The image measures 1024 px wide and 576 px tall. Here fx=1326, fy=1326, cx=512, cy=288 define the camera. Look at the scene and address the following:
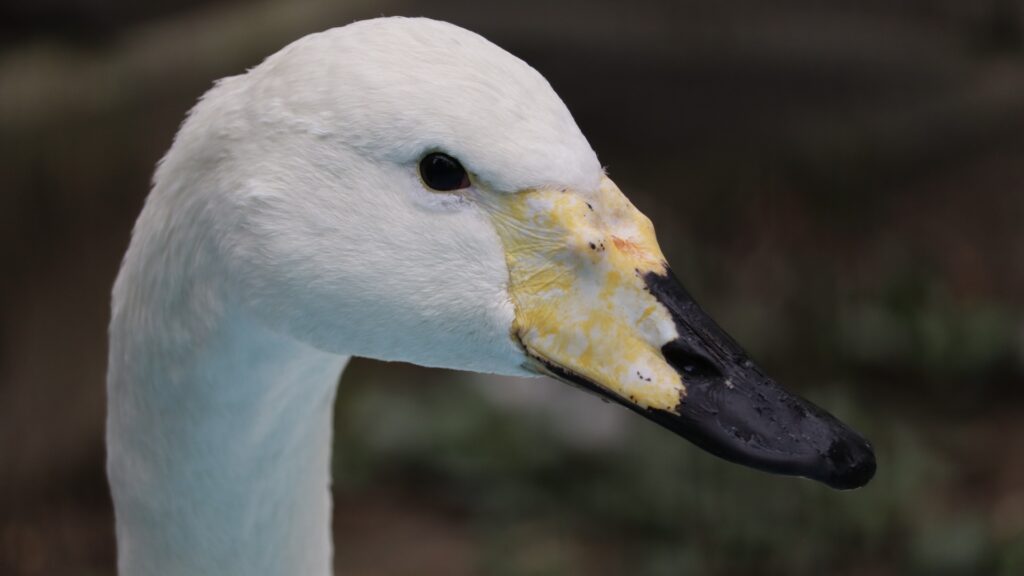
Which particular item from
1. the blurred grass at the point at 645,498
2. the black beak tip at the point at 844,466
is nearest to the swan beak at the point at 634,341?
the black beak tip at the point at 844,466

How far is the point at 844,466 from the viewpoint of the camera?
4.76 feet

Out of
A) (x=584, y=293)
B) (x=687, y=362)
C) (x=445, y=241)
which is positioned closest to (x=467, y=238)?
(x=445, y=241)

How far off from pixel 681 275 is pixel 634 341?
3.62 meters

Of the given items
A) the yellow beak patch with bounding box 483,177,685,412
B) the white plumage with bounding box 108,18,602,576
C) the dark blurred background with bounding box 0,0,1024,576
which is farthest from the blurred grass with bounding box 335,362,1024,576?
the yellow beak patch with bounding box 483,177,685,412

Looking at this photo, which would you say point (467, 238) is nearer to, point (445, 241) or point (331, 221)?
point (445, 241)

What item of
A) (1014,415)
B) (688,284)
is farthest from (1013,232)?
(688,284)

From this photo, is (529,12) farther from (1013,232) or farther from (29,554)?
(29,554)

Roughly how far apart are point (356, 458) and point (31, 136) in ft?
5.15

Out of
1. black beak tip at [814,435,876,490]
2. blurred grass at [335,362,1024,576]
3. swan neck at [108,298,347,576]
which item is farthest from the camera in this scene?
blurred grass at [335,362,1024,576]

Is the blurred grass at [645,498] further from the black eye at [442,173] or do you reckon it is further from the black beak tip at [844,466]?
the black eye at [442,173]

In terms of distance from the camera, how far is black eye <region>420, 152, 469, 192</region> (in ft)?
4.77

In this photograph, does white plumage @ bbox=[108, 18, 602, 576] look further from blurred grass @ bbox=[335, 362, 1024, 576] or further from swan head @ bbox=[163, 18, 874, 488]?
blurred grass @ bbox=[335, 362, 1024, 576]

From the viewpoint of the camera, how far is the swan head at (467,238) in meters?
1.45

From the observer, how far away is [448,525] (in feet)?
15.1
